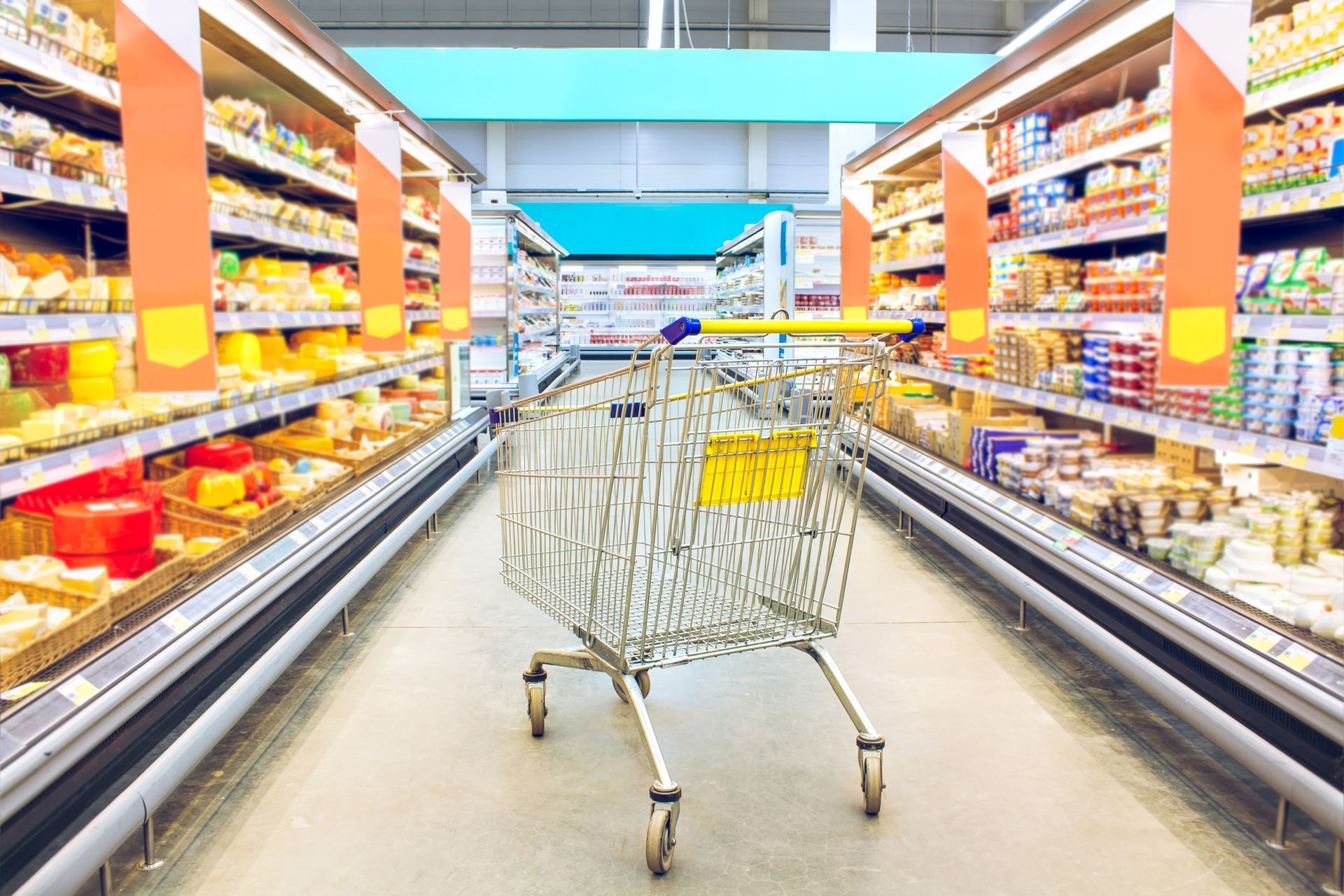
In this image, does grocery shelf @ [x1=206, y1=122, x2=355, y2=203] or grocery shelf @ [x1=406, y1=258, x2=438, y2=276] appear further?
grocery shelf @ [x1=406, y1=258, x2=438, y2=276]

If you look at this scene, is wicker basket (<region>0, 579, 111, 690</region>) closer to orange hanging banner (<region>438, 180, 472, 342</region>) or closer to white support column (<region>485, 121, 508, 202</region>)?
orange hanging banner (<region>438, 180, 472, 342</region>)

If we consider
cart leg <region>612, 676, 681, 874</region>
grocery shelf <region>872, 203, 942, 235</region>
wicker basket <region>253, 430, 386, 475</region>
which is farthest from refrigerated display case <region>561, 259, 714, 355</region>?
cart leg <region>612, 676, 681, 874</region>

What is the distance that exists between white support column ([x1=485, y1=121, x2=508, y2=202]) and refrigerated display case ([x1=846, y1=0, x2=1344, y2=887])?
15.2 metres

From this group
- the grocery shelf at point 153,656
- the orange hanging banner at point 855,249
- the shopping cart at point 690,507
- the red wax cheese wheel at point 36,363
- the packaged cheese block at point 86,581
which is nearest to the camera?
the grocery shelf at point 153,656

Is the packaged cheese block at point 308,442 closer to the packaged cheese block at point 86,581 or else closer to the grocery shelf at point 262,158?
the grocery shelf at point 262,158

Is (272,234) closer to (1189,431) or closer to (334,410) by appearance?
(334,410)

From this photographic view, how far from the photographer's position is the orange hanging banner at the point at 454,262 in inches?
222

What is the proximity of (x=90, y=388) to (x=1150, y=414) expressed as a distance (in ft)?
10.9

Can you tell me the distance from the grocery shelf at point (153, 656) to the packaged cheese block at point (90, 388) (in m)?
0.61

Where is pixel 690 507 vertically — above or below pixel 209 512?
above

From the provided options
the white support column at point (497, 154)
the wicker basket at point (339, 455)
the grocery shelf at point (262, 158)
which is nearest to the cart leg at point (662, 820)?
the wicker basket at point (339, 455)

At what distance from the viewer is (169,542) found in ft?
9.10

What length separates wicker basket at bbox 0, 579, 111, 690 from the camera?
195cm

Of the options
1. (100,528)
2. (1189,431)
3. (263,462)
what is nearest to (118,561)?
(100,528)
